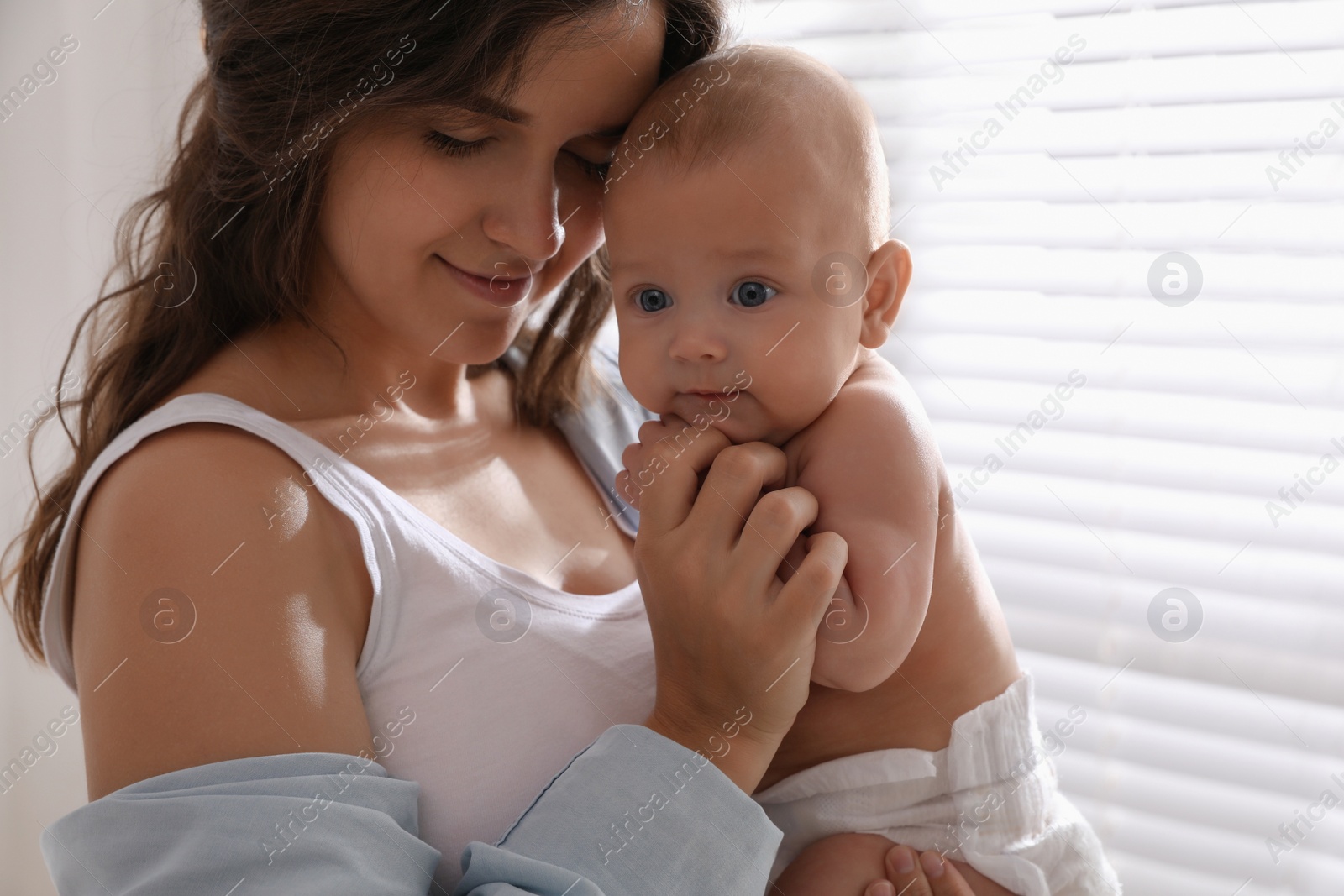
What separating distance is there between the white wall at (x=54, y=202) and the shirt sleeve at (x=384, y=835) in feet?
4.40

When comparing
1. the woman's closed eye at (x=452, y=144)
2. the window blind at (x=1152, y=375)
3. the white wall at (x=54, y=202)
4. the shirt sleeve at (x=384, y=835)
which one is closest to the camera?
the shirt sleeve at (x=384, y=835)

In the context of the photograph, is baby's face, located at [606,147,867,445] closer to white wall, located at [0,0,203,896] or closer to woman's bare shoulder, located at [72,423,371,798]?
woman's bare shoulder, located at [72,423,371,798]

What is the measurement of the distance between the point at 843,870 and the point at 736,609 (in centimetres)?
30

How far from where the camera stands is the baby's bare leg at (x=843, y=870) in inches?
37.3

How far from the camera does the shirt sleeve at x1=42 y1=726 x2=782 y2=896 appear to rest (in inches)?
27.7

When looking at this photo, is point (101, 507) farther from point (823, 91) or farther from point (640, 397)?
point (823, 91)

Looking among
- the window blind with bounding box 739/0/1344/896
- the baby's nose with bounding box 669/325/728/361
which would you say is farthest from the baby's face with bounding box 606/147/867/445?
the window blind with bounding box 739/0/1344/896

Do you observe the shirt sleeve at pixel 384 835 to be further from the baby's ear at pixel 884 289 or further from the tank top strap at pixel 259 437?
the baby's ear at pixel 884 289

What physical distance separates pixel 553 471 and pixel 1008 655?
60 cm

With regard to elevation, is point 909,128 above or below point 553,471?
above

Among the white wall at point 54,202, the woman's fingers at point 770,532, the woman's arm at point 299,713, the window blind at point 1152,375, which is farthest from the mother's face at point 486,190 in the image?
the white wall at point 54,202

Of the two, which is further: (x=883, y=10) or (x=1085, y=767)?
(x=883, y=10)

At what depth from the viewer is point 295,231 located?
1028 mm

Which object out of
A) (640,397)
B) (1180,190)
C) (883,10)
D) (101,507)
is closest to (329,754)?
(101,507)
